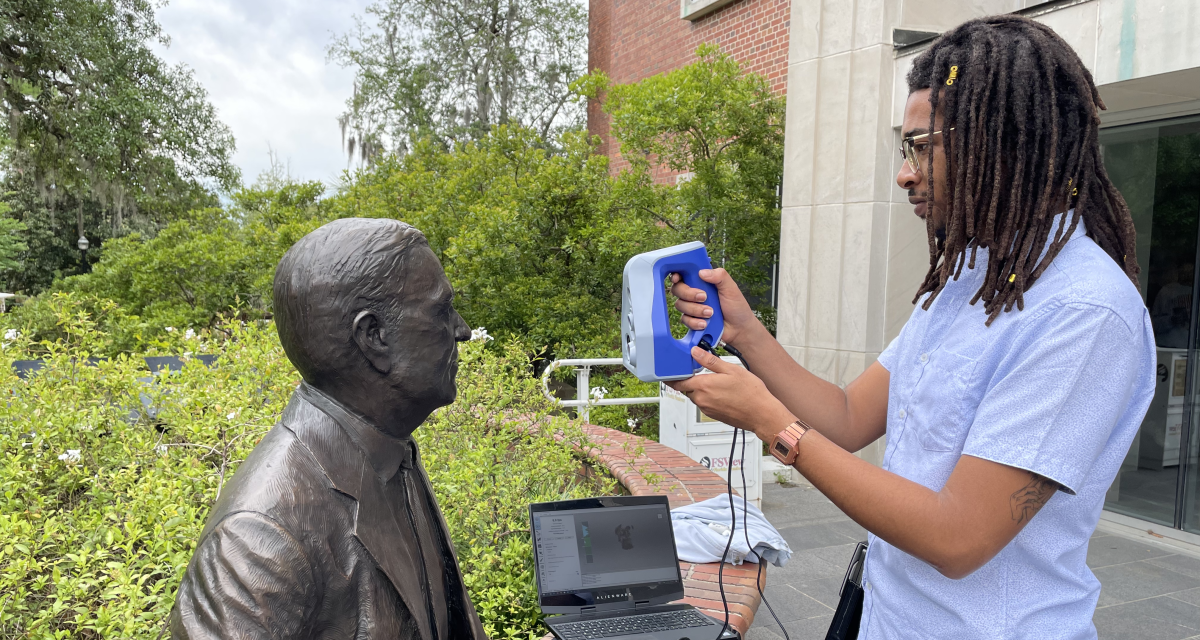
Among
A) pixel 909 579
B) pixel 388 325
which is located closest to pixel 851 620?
pixel 909 579

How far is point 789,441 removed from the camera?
1.48 metres

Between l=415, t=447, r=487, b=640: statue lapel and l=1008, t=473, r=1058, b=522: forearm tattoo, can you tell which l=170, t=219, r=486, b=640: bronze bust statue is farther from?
l=1008, t=473, r=1058, b=522: forearm tattoo

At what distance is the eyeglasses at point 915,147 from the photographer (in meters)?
1.56


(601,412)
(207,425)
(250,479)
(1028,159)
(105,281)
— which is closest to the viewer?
(250,479)

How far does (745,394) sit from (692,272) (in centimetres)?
49

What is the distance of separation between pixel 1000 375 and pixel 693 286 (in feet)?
2.66

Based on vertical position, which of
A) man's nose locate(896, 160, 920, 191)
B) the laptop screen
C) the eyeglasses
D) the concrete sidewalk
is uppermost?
the eyeglasses

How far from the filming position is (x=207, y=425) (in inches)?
126

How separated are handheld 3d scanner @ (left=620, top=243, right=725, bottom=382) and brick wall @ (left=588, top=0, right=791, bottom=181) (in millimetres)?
8032

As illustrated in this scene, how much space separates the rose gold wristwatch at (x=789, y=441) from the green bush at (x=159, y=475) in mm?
1573

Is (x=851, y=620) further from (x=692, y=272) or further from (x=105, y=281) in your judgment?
(x=105, y=281)

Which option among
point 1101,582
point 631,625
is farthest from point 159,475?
point 1101,582

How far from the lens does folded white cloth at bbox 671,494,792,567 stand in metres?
3.23

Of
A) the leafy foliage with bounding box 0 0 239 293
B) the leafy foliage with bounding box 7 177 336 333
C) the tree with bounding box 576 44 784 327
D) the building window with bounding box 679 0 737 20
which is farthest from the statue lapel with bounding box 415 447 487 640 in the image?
the leafy foliage with bounding box 0 0 239 293
